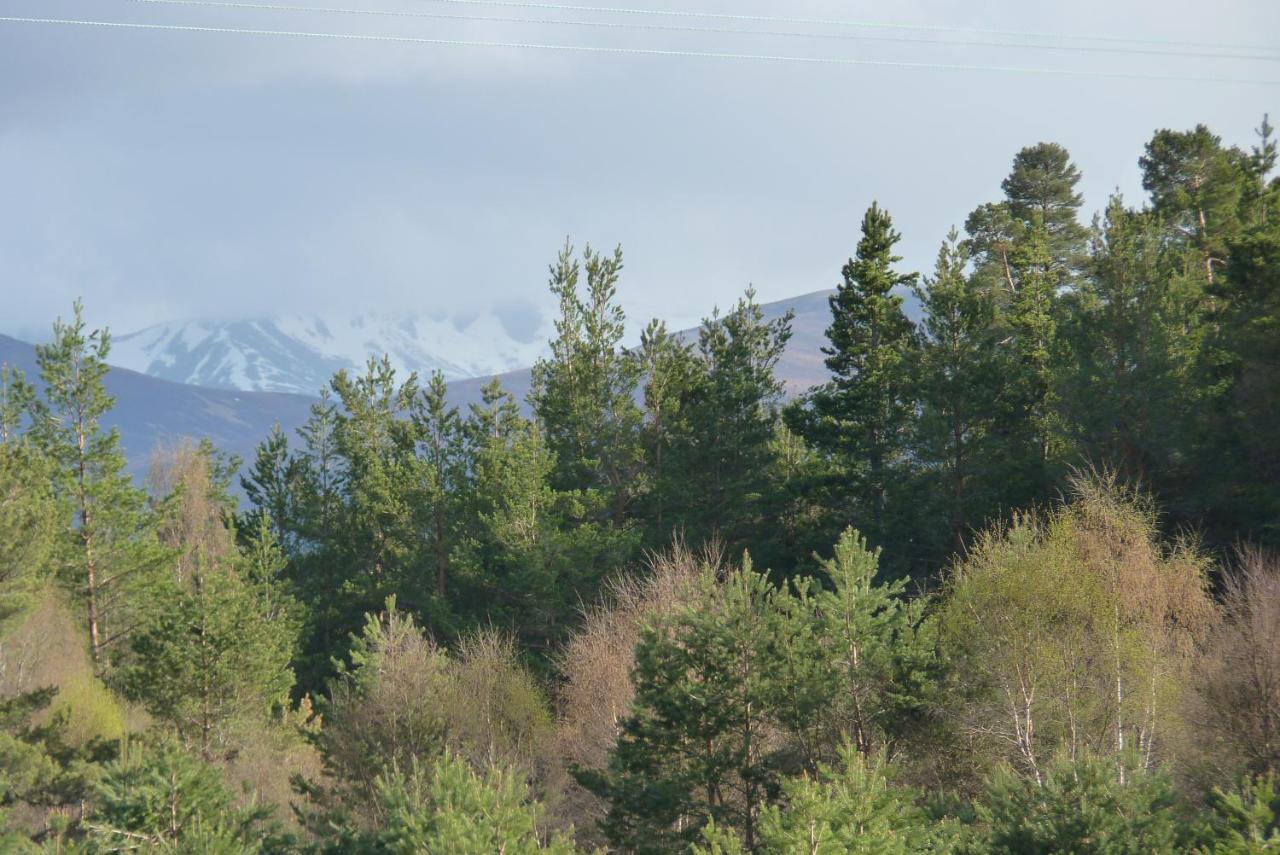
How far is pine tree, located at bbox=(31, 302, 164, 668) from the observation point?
35.5 m

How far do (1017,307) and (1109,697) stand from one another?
2083cm

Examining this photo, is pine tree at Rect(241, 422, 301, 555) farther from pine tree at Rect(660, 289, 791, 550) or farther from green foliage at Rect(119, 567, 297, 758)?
green foliage at Rect(119, 567, 297, 758)

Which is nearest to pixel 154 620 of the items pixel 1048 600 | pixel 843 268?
pixel 1048 600

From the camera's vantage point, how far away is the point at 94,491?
A: 117ft

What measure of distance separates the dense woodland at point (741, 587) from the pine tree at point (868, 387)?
0.46 ft

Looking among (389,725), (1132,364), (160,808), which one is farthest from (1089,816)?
(1132,364)

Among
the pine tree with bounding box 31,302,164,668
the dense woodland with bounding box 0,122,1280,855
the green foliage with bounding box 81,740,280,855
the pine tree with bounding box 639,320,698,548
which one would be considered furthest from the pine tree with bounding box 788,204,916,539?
the green foliage with bounding box 81,740,280,855

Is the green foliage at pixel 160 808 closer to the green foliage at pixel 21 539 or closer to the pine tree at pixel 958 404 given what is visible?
the green foliage at pixel 21 539

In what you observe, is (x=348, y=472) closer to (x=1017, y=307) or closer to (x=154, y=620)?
(x=154, y=620)

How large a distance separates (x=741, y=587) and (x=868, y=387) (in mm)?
20038

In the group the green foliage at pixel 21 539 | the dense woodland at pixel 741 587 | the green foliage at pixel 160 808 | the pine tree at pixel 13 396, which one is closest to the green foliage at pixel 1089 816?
the dense woodland at pixel 741 587

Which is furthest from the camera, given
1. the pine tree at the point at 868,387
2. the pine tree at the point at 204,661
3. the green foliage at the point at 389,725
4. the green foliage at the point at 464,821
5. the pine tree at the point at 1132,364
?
the pine tree at the point at 868,387

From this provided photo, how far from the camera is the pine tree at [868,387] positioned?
37.2m

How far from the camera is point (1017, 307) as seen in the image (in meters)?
40.0
